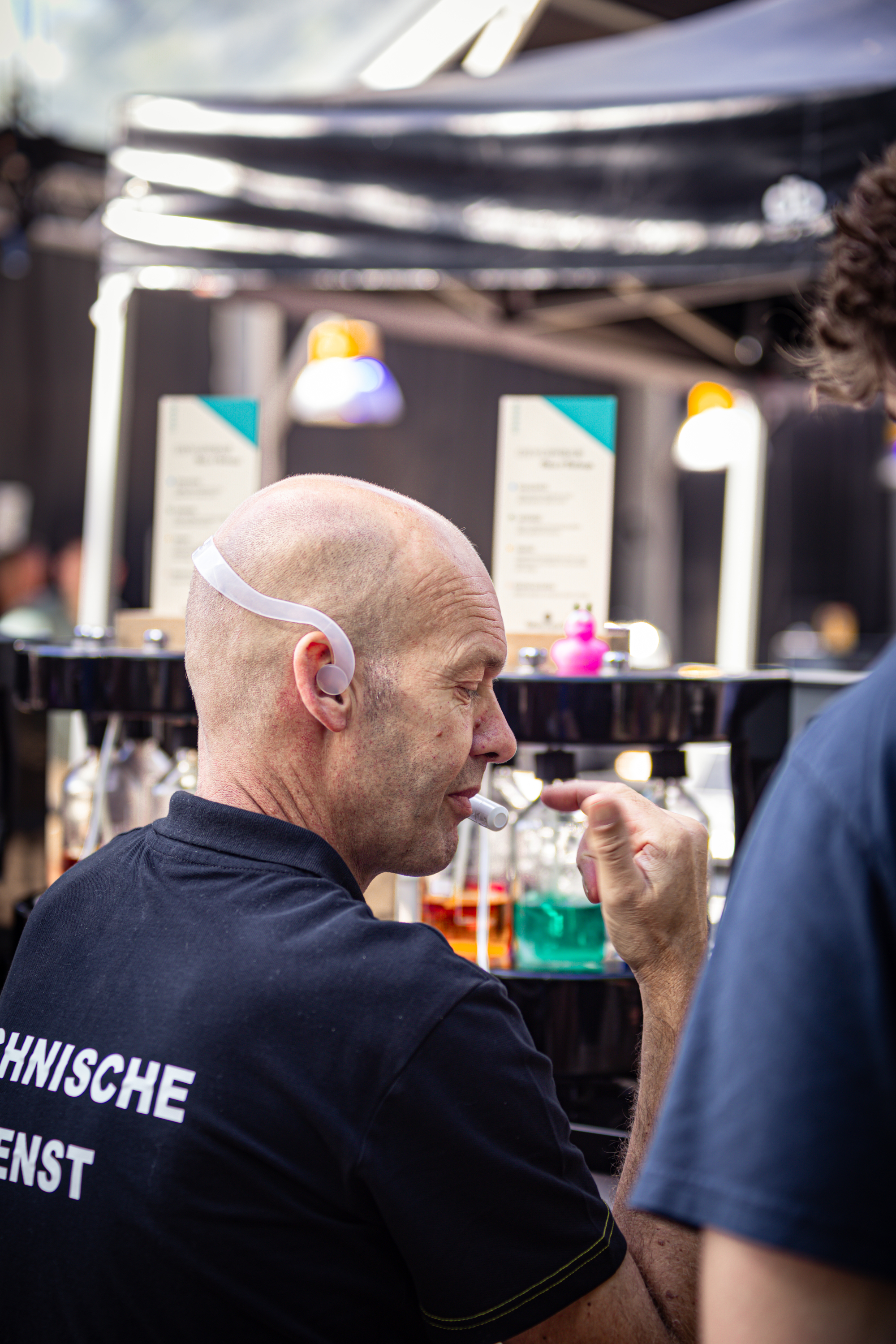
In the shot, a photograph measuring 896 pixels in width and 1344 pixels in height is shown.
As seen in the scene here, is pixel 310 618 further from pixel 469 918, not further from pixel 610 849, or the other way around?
pixel 469 918

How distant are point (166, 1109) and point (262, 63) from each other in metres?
7.27

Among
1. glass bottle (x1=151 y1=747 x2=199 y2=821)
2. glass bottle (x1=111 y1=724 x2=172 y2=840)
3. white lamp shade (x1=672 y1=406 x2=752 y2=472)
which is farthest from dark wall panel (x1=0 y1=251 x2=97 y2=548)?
glass bottle (x1=151 y1=747 x2=199 y2=821)

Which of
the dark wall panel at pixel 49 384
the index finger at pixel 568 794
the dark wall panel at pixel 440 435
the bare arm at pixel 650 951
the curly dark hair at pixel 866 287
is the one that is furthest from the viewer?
the dark wall panel at pixel 440 435

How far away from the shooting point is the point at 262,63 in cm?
694

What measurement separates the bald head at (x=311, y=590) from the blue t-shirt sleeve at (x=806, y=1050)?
1.72 feet

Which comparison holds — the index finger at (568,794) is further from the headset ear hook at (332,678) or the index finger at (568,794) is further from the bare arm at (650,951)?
the headset ear hook at (332,678)

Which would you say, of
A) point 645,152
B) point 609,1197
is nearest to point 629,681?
A: point 609,1197

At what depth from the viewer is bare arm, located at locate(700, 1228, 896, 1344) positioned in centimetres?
54

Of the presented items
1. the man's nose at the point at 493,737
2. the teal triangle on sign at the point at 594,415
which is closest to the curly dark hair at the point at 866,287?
the man's nose at the point at 493,737

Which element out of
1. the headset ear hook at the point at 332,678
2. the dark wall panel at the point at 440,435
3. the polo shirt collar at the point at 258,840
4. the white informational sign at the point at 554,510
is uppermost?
the dark wall panel at the point at 440,435

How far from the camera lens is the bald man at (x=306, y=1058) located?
819mm

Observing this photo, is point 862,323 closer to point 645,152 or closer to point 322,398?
point 645,152

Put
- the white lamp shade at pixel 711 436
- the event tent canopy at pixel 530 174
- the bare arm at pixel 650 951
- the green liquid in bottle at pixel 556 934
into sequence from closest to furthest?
the bare arm at pixel 650 951 → the green liquid in bottle at pixel 556 934 → the event tent canopy at pixel 530 174 → the white lamp shade at pixel 711 436

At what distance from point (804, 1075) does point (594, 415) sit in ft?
4.06
